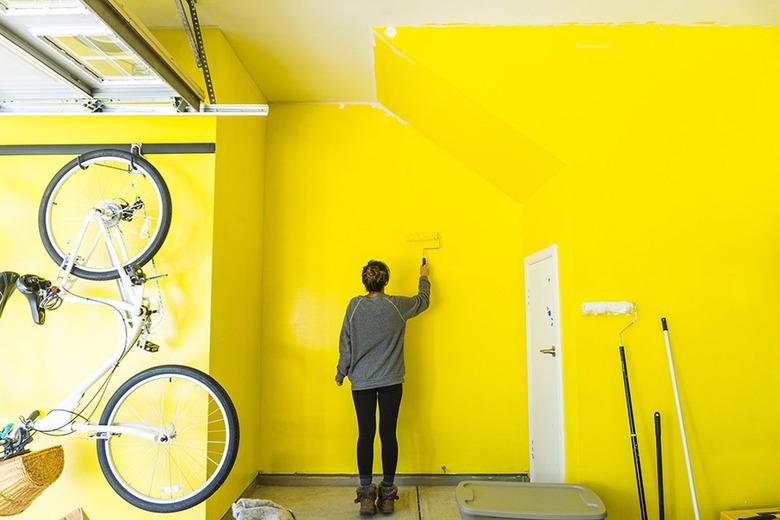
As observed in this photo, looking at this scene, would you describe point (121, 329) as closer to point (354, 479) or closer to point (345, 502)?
point (345, 502)

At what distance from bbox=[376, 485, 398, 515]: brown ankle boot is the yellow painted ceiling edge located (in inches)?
79.7

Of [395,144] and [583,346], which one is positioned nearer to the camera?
[583,346]

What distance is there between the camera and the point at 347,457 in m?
3.26

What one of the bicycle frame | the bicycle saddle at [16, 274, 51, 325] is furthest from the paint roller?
the bicycle saddle at [16, 274, 51, 325]

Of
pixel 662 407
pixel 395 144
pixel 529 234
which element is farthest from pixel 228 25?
pixel 662 407

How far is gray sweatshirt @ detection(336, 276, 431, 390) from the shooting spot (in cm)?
277

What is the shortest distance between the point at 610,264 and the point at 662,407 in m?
0.74

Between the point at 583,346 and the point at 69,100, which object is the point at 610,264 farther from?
the point at 69,100

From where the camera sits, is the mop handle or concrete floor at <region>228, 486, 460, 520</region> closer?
the mop handle

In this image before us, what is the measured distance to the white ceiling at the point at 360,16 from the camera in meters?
2.29

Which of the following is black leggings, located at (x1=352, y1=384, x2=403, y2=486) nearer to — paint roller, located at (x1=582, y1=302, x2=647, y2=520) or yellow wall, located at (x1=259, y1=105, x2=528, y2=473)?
yellow wall, located at (x1=259, y1=105, x2=528, y2=473)

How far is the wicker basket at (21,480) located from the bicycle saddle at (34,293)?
0.56 meters

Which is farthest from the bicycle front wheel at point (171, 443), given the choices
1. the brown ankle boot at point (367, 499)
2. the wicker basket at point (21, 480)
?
the brown ankle boot at point (367, 499)

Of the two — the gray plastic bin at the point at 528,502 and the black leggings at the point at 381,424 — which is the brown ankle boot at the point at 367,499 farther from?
the gray plastic bin at the point at 528,502
